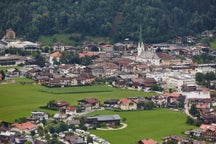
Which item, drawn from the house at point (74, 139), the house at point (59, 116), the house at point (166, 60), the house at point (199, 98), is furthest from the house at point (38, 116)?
the house at point (166, 60)

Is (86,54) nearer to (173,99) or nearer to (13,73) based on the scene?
(13,73)

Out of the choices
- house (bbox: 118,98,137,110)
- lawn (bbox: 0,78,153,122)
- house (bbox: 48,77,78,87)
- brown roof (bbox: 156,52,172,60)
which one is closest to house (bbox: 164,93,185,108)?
house (bbox: 118,98,137,110)

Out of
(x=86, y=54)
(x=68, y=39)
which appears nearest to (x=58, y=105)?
(x=86, y=54)

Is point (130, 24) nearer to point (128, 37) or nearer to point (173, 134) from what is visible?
point (128, 37)

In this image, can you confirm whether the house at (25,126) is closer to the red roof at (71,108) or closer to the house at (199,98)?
the red roof at (71,108)

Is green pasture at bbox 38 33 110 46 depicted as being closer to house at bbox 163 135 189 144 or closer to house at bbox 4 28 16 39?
house at bbox 4 28 16 39

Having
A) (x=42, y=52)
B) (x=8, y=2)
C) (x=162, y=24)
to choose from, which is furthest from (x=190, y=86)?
(x=8, y=2)
